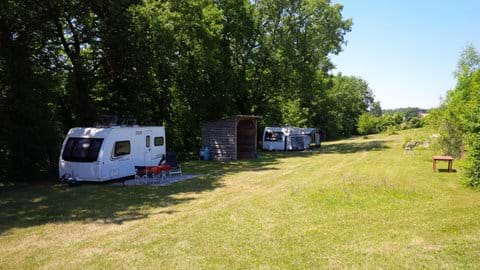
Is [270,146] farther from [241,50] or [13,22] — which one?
[13,22]

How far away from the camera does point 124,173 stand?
13984mm

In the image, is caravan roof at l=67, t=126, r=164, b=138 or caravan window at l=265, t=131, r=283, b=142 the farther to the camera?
caravan window at l=265, t=131, r=283, b=142

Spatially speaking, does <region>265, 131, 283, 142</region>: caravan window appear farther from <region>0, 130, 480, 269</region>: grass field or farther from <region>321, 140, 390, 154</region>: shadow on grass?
<region>0, 130, 480, 269</region>: grass field

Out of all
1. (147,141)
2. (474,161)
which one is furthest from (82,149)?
(474,161)

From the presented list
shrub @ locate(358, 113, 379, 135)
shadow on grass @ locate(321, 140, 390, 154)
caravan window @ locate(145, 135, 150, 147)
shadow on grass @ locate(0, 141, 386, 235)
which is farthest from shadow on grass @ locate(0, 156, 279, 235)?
shrub @ locate(358, 113, 379, 135)

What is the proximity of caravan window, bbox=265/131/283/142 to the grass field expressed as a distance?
1545 cm

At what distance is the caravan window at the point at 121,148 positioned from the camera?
44.2 feet

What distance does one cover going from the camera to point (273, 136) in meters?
28.6

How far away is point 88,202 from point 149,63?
958 centimetres

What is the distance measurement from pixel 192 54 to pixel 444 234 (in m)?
18.4

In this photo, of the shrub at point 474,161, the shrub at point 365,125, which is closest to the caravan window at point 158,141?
the shrub at point 474,161

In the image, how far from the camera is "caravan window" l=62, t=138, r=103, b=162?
13.0 metres

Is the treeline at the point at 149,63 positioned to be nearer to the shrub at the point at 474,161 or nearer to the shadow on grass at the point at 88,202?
the shadow on grass at the point at 88,202

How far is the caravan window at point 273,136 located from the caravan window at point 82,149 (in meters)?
17.0
